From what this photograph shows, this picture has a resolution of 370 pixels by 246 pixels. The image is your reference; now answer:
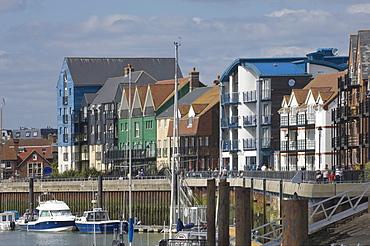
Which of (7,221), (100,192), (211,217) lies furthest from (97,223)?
(211,217)

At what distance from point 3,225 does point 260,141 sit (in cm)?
2806

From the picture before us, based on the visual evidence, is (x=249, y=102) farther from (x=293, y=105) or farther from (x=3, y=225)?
(x=3, y=225)

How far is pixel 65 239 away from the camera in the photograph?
285 ft

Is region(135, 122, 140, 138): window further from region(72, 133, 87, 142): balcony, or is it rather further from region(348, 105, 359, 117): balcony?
region(348, 105, 359, 117): balcony

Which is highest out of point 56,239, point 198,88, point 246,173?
point 198,88

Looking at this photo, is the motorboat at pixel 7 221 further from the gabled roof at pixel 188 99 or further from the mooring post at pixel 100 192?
the gabled roof at pixel 188 99

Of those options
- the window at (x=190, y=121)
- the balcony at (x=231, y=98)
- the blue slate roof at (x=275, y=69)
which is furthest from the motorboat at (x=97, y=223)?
the window at (x=190, y=121)

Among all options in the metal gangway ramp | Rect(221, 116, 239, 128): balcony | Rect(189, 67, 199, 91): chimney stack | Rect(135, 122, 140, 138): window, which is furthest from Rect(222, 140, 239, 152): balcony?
the metal gangway ramp

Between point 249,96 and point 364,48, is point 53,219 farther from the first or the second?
point 364,48

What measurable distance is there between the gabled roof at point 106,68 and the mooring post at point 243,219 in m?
113

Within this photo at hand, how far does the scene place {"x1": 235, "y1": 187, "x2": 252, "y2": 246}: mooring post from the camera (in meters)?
42.3

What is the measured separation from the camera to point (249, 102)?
114m

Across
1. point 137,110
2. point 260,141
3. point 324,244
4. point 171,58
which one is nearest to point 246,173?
point 260,141

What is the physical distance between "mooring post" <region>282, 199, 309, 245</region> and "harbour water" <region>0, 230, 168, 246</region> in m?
42.5
